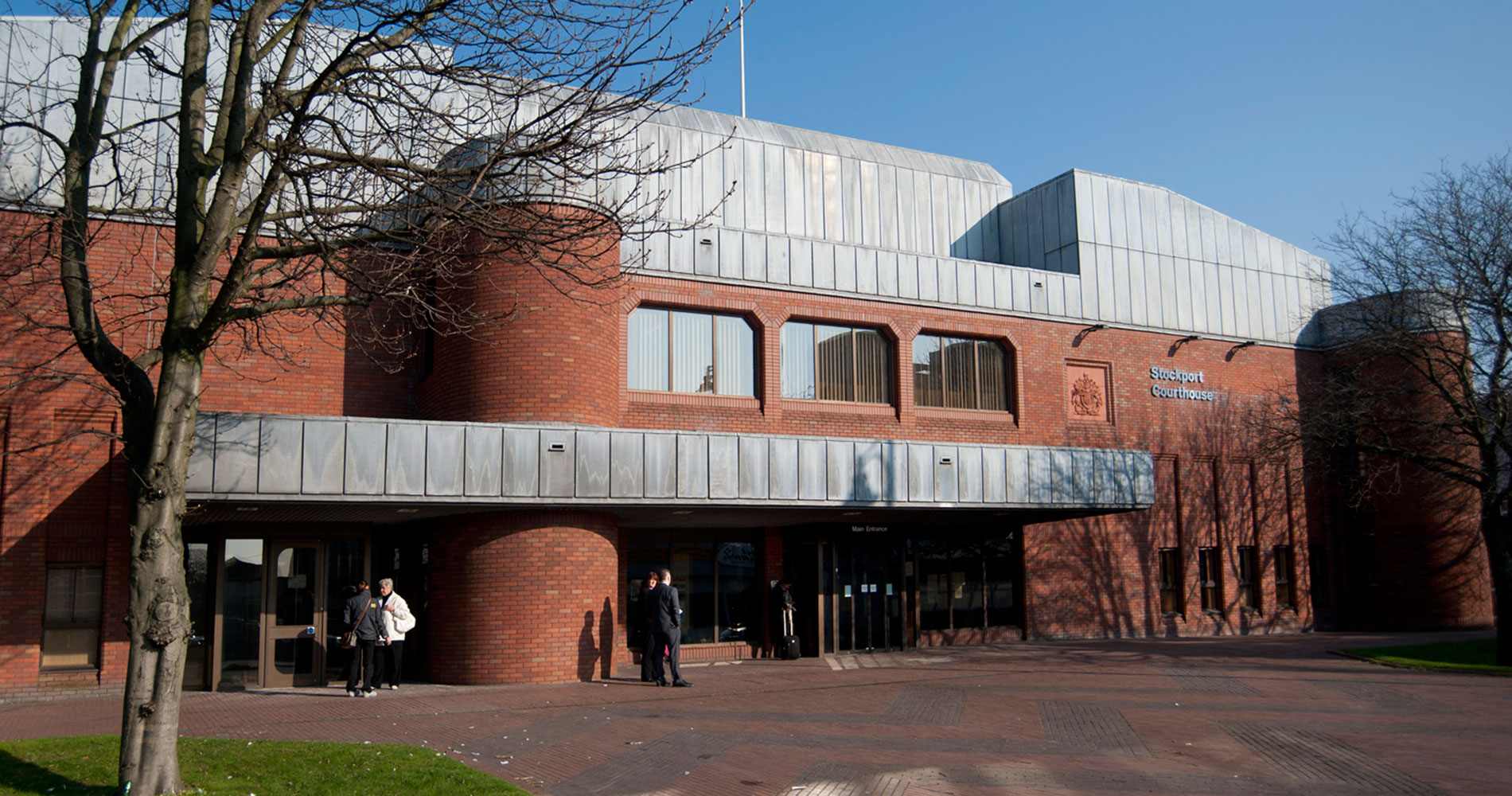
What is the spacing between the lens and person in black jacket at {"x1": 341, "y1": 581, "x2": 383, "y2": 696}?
48.1 feet

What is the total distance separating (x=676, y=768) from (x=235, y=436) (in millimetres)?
7417

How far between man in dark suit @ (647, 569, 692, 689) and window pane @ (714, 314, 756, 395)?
476 centimetres

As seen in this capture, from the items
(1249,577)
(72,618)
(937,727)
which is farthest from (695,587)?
(1249,577)

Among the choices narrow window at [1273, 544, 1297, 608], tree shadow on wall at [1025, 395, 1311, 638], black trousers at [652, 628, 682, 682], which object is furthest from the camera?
narrow window at [1273, 544, 1297, 608]

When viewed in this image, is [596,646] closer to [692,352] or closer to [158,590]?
[692,352]

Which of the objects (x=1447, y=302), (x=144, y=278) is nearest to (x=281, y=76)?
(x=144, y=278)

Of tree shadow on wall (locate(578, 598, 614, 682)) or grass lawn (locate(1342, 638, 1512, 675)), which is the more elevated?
tree shadow on wall (locate(578, 598, 614, 682))

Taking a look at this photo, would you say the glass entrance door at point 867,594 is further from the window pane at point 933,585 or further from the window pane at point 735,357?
the window pane at point 735,357

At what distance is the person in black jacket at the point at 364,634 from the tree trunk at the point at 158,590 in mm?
6418

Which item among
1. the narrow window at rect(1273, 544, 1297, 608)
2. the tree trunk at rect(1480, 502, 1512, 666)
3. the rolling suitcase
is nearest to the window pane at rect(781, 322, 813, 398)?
the rolling suitcase

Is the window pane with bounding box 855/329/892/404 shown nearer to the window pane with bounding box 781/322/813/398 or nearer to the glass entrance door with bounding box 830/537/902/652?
the window pane with bounding box 781/322/813/398

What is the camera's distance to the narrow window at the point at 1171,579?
24344 mm

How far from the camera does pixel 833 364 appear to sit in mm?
20703

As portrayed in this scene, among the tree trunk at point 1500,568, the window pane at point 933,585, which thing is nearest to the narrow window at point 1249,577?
the tree trunk at point 1500,568
